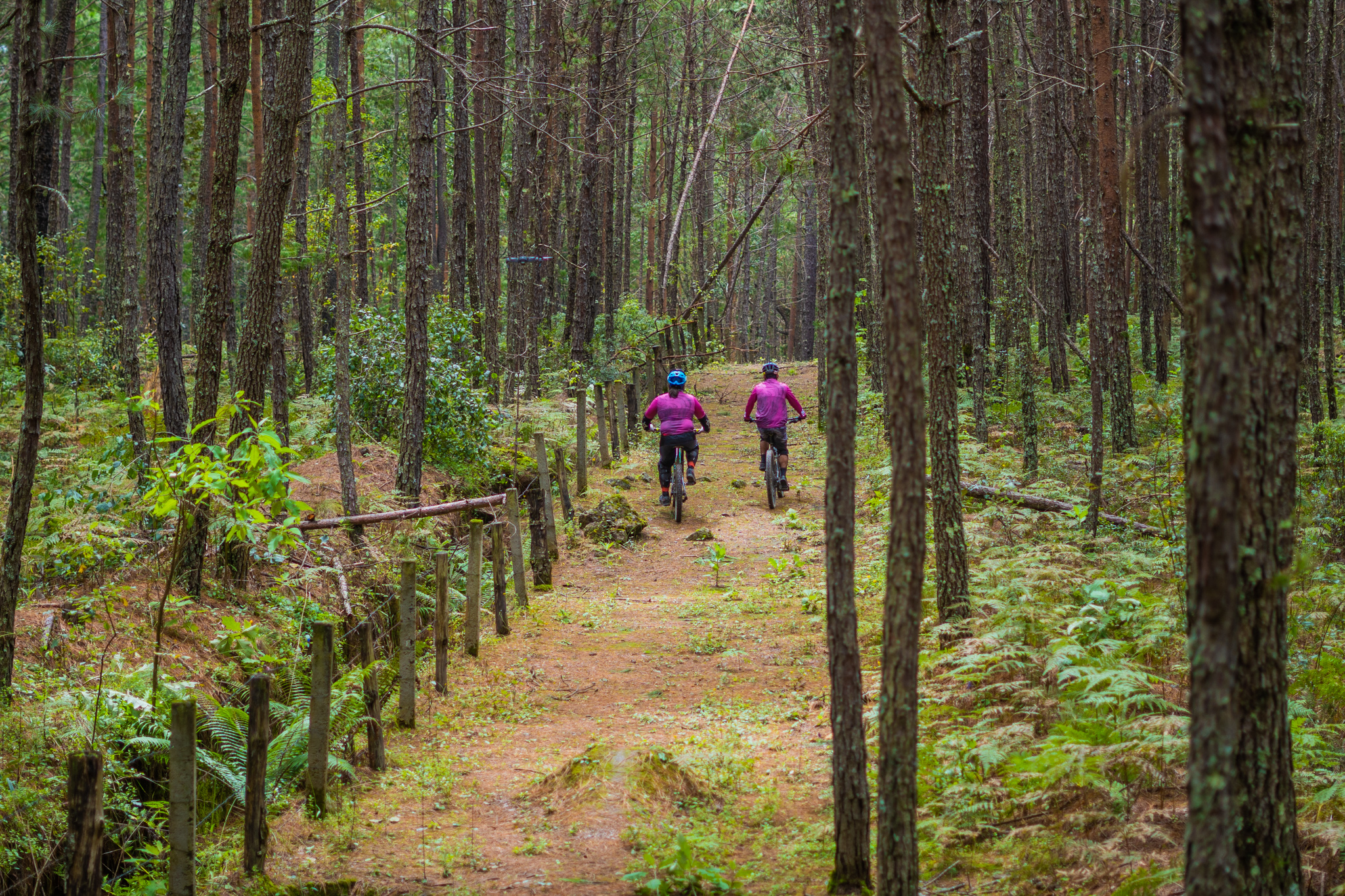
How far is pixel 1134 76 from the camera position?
22.9m

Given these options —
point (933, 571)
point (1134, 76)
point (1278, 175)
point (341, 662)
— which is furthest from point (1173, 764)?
point (1134, 76)

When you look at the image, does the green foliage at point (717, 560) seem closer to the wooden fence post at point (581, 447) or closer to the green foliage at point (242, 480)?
the wooden fence post at point (581, 447)

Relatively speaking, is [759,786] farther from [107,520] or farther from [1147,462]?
[1147,462]

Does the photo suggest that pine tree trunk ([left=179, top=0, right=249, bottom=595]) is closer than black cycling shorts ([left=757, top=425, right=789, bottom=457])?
Yes

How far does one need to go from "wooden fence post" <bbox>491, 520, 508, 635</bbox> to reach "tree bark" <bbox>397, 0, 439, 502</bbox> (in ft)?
7.49

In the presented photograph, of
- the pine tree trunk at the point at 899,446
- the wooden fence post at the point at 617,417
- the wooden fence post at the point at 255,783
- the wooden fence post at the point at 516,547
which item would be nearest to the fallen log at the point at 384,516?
the wooden fence post at the point at 516,547

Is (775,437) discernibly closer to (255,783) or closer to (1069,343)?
(1069,343)

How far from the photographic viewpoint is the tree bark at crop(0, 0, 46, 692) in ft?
19.0

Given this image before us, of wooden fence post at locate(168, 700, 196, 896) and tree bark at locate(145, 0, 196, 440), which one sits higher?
tree bark at locate(145, 0, 196, 440)

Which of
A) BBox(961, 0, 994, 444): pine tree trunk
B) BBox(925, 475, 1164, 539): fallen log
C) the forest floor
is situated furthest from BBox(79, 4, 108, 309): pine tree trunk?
BBox(925, 475, 1164, 539): fallen log

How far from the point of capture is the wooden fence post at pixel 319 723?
5.48 meters

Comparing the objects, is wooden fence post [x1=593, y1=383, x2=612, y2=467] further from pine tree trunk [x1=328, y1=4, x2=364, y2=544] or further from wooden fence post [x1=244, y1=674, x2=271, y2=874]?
wooden fence post [x1=244, y1=674, x2=271, y2=874]

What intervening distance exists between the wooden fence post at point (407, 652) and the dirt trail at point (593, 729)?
155 millimetres

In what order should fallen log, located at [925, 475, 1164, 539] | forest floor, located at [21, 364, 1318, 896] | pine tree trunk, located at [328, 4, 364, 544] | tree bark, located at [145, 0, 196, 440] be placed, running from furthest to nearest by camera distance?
pine tree trunk, located at [328, 4, 364, 544] → tree bark, located at [145, 0, 196, 440] → fallen log, located at [925, 475, 1164, 539] → forest floor, located at [21, 364, 1318, 896]
